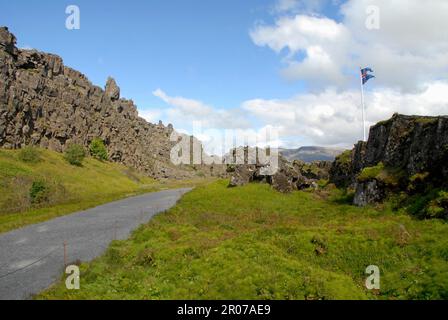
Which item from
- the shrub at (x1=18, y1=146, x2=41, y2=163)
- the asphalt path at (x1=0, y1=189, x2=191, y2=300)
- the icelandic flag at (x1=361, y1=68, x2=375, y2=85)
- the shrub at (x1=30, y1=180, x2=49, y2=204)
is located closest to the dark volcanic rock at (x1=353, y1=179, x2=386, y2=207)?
the icelandic flag at (x1=361, y1=68, x2=375, y2=85)

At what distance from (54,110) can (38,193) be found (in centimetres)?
9180

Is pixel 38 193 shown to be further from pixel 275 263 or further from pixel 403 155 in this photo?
pixel 403 155

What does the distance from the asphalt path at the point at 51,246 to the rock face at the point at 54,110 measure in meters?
81.1

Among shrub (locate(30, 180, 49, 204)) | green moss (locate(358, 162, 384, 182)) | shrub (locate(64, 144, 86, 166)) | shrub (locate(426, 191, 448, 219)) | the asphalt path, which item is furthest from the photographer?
shrub (locate(64, 144, 86, 166))

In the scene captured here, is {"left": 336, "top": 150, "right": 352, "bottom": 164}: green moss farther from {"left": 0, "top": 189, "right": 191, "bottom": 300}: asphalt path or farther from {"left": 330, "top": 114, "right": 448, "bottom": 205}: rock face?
{"left": 0, "top": 189, "right": 191, "bottom": 300}: asphalt path

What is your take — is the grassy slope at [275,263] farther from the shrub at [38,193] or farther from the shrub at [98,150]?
the shrub at [98,150]

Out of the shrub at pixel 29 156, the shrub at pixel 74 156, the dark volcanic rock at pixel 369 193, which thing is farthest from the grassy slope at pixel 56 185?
the dark volcanic rock at pixel 369 193

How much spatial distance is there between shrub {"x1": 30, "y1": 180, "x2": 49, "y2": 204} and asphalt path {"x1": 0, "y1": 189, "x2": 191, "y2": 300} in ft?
55.3

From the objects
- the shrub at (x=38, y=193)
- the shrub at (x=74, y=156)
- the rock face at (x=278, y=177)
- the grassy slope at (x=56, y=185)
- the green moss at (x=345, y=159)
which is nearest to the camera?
the grassy slope at (x=56, y=185)

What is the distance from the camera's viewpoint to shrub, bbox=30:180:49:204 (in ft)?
199

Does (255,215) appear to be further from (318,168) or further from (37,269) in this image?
(318,168)

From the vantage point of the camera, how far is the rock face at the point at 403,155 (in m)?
32.8
